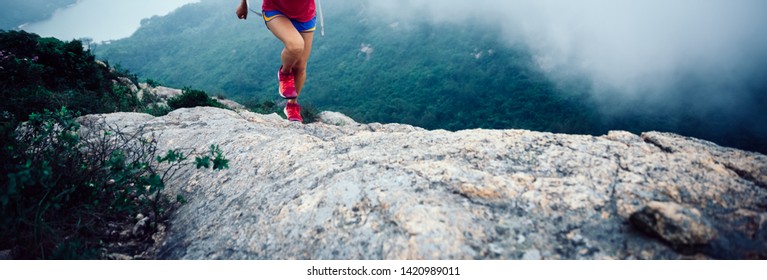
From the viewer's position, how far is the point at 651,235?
4.50 feet

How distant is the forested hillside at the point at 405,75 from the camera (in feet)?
163

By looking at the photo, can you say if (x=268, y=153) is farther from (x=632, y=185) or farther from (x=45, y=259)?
(x=632, y=185)

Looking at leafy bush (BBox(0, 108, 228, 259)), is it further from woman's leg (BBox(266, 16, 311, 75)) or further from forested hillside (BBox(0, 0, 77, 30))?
forested hillside (BBox(0, 0, 77, 30))

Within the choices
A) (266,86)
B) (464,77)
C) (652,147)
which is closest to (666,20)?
(464,77)

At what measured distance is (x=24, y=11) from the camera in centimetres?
5788

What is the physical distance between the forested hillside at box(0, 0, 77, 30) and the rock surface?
73.1 meters

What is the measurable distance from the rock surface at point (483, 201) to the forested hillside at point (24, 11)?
73148mm

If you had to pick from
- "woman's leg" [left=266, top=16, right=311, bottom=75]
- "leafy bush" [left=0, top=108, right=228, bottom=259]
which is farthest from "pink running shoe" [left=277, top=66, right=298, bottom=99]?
"leafy bush" [left=0, top=108, right=228, bottom=259]

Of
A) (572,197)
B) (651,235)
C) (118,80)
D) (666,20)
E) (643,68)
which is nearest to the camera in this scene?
(651,235)

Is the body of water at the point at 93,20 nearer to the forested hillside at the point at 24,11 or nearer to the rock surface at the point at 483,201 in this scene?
the forested hillside at the point at 24,11

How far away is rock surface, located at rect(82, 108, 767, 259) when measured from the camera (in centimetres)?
138

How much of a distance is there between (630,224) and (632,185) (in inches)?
14.3

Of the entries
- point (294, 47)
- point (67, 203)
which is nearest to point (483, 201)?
point (294, 47)
